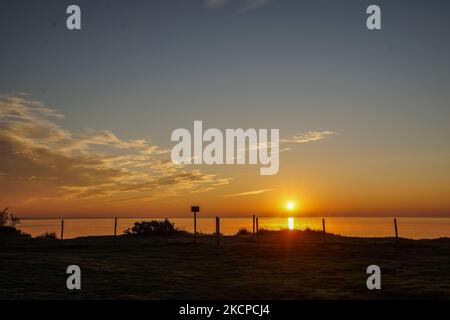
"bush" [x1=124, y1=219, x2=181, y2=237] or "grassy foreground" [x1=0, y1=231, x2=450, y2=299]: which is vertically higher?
"bush" [x1=124, y1=219, x2=181, y2=237]

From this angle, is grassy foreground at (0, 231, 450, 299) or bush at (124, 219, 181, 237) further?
bush at (124, 219, 181, 237)

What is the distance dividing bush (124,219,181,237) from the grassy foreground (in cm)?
1492

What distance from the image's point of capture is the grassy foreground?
1212 cm

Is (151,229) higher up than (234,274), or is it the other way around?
(151,229)

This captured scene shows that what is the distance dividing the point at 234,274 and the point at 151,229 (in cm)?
2585

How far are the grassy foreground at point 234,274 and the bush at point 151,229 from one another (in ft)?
48.9

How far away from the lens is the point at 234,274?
16.3 meters

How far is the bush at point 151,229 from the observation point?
40.6m

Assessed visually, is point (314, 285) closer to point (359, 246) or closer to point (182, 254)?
point (182, 254)

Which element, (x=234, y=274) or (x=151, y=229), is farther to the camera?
(x=151, y=229)

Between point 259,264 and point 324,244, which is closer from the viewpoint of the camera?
point 259,264
